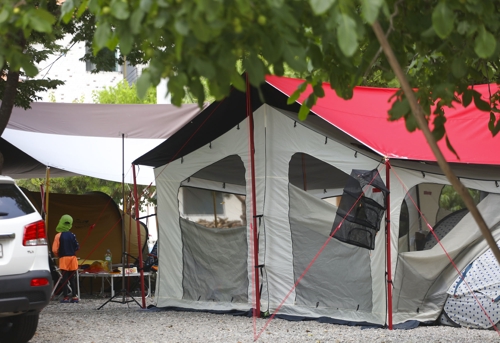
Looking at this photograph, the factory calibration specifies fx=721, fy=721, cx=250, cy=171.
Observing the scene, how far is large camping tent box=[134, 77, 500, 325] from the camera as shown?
7.70 meters

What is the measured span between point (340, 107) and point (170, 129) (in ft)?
12.0

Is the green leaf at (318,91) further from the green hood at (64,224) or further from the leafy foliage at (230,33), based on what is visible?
the green hood at (64,224)

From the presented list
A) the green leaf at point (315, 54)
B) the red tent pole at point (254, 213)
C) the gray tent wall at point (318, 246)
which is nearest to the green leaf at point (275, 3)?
the green leaf at point (315, 54)

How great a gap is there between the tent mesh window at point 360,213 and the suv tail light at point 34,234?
2.93 metres

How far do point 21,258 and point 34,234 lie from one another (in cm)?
24

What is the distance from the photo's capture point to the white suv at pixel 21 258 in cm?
571

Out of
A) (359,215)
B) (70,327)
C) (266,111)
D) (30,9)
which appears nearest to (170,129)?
(266,111)

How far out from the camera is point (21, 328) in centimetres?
639

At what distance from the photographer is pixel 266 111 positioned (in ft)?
28.1

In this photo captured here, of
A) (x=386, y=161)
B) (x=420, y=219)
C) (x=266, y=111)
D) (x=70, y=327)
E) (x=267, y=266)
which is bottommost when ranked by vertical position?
(x=70, y=327)

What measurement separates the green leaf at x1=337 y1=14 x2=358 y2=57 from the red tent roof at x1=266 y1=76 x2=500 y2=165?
487cm

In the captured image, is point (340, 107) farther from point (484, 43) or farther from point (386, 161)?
point (484, 43)

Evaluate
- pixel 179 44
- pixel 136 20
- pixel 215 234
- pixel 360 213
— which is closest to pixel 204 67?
pixel 179 44

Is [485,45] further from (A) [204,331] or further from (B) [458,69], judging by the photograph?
(A) [204,331]
